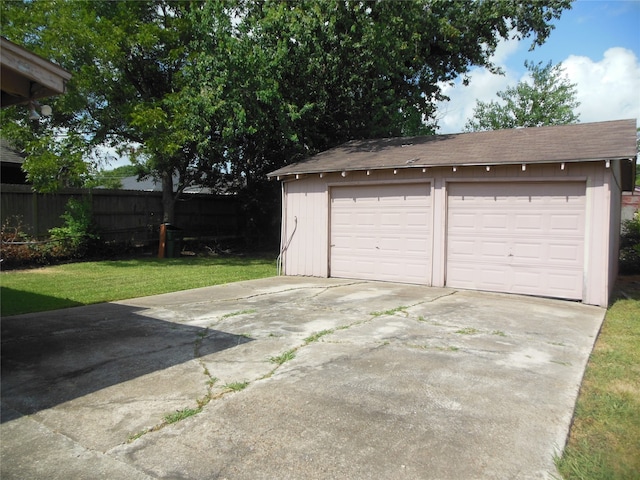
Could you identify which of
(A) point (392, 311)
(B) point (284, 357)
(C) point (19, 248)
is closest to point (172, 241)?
(C) point (19, 248)

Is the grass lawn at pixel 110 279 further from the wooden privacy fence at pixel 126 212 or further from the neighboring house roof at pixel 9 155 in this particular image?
the neighboring house roof at pixel 9 155

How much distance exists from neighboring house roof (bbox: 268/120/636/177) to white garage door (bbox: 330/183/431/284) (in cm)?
64

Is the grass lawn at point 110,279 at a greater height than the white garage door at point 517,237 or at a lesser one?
lesser

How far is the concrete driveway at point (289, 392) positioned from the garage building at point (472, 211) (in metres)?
1.74

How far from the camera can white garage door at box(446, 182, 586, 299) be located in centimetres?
840

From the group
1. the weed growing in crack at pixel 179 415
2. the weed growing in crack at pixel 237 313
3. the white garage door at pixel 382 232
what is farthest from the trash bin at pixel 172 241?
the weed growing in crack at pixel 179 415

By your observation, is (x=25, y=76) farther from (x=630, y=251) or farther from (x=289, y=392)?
(x=630, y=251)

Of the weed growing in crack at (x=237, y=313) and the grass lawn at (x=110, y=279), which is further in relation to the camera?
the grass lawn at (x=110, y=279)

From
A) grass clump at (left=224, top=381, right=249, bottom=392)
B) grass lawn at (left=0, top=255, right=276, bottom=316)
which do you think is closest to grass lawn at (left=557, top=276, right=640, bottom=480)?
grass clump at (left=224, top=381, right=249, bottom=392)

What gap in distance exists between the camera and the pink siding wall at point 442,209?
805cm

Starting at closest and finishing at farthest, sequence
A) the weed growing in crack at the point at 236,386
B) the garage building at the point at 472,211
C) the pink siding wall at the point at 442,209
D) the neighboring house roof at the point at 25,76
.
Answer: the weed growing in crack at the point at 236,386
the neighboring house roof at the point at 25,76
the pink siding wall at the point at 442,209
the garage building at the point at 472,211

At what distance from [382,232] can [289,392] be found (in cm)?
693

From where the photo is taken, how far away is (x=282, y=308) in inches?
294

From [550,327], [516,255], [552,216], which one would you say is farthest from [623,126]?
[550,327]
